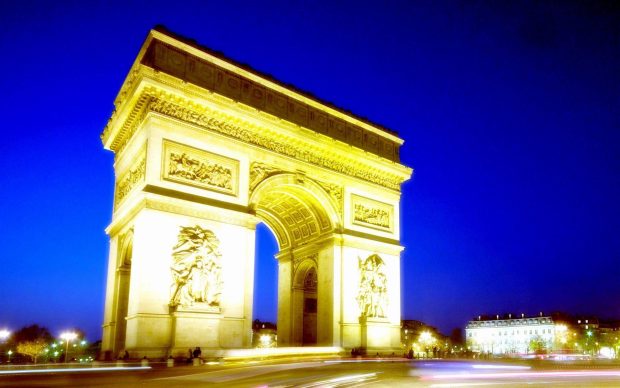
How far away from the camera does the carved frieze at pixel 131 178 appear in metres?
20.6

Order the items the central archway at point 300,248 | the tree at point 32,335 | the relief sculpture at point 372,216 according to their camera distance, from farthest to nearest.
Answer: the tree at point 32,335
the relief sculpture at point 372,216
the central archway at point 300,248

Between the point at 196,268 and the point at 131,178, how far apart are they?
4.84 m

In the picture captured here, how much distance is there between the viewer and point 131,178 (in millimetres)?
22047

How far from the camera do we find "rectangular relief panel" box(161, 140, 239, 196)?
66.5 feet

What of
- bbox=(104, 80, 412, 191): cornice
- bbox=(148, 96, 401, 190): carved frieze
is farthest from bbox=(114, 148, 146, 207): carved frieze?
bbox=(148, 96, 401, 190): carved frieze

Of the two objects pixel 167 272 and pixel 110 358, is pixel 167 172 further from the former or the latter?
pixel 110 358

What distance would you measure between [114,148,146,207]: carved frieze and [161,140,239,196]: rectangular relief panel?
0.94 meters

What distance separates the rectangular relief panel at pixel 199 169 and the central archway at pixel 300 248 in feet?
7.54

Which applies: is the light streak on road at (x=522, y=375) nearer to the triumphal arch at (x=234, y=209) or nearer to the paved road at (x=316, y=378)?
the paved road at (x=316, y=378)

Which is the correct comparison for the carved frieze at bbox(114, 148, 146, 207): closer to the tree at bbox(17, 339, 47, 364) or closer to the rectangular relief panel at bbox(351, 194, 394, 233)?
the rectangular relief panel at bbox(351, 194, 394, 233)

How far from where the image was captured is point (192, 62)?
21.7m

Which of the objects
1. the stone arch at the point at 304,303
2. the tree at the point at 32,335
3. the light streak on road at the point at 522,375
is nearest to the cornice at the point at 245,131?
the stone arch at the point at 304,303

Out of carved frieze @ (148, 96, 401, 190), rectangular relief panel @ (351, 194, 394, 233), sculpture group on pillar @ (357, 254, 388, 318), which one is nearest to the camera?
carved frieze @ (148, 96, 401, 190)

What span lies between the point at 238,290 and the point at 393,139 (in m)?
12.1
